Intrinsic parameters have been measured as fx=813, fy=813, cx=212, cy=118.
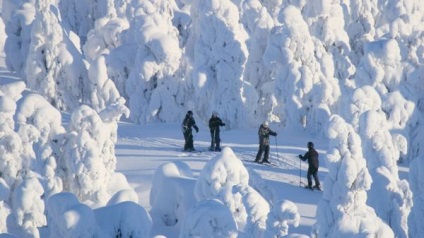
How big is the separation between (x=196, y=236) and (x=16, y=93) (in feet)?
29.4

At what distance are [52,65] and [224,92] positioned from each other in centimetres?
798

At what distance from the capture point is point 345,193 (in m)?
15.8

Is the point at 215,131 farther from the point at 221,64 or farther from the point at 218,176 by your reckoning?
the point at 221,64

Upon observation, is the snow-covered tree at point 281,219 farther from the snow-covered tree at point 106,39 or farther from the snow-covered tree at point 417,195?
the snow-covered tree at point 106,39

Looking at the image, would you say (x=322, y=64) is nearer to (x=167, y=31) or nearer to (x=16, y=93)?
(x=167, y=31)

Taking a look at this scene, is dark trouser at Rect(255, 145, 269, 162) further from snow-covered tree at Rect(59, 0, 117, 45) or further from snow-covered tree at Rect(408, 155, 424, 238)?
snow-covered tree at Rect(59, 0, 117, 45)

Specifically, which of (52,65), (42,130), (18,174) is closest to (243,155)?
(42,130)

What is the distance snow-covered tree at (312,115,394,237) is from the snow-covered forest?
0.03 meters

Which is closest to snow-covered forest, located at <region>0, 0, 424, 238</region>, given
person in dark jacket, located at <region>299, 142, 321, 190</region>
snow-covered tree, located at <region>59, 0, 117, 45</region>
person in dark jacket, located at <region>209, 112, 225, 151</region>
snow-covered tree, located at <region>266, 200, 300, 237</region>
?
snow-covered tree, located at <region>266, 200, 300, 237</region>

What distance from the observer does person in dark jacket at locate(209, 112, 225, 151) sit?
82.2 feet

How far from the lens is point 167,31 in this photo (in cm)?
3762

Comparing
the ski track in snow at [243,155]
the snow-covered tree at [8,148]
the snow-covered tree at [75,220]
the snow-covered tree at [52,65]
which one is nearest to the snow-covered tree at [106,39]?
the snow-covered tree at [52,65]

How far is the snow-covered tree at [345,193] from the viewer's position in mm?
15805

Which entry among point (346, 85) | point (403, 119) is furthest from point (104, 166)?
point (346, 85)
